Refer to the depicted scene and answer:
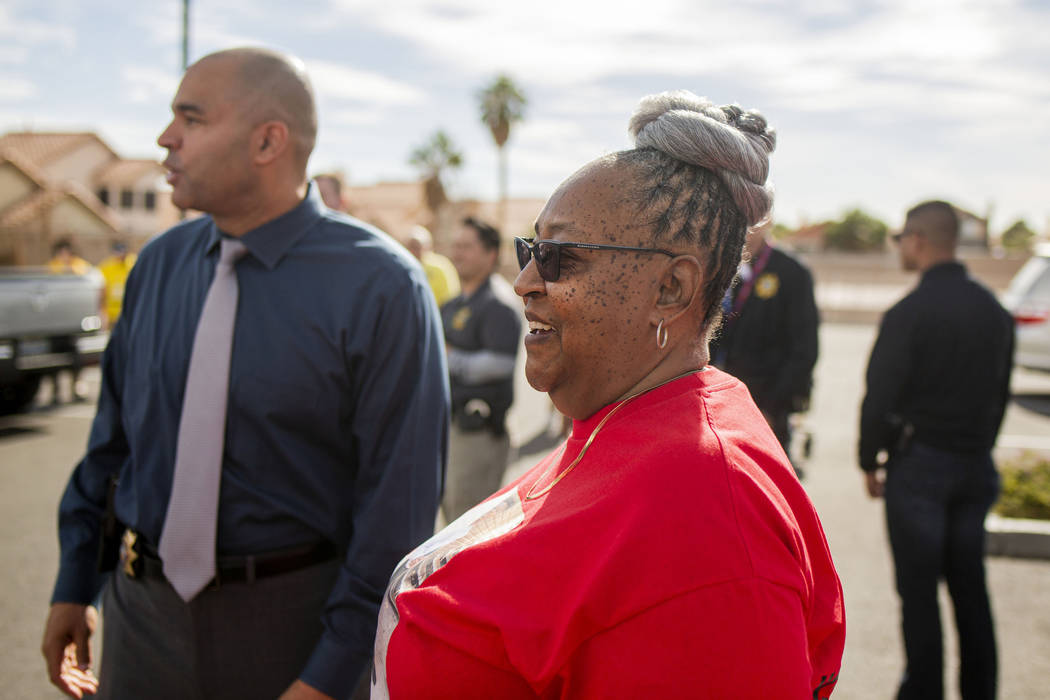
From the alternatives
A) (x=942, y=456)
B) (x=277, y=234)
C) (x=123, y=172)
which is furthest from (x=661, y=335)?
(x=123, y=172)

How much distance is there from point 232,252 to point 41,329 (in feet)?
28.2

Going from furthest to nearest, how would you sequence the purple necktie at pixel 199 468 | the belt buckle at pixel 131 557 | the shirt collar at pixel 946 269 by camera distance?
the shirt collar at pixel 946 269 → the belt buckle at pixel 131 557 → the purple necktie at pixel 199 468

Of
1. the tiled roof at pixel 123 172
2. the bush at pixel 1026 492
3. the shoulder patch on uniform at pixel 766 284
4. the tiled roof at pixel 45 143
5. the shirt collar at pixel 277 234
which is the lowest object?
the bush at pixel 1026 492

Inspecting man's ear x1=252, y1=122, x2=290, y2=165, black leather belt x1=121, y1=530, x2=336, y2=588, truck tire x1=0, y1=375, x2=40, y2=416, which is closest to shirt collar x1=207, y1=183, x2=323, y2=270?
man's ear x1=252, y1=122, x2=290, y2=165

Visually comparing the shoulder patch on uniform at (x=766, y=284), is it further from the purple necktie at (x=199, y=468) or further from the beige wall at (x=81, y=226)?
the beige wall at (x=81, y=226)

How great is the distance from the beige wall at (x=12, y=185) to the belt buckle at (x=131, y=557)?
39.6 meters

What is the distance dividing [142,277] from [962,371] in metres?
3.10

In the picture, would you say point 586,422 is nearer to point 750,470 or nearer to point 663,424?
point 663,424

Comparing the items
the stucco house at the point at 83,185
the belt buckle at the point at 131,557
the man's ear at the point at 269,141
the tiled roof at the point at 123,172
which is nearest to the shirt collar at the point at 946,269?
the man's ear at the point at 269,141

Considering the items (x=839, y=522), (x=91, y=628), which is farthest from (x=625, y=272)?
(x=839, y=522)

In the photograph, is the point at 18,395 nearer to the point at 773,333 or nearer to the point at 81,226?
the point at 773,333

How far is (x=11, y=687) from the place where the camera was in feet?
11.5

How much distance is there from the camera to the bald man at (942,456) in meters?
3.16

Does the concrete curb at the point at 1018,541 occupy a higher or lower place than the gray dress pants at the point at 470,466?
lower
